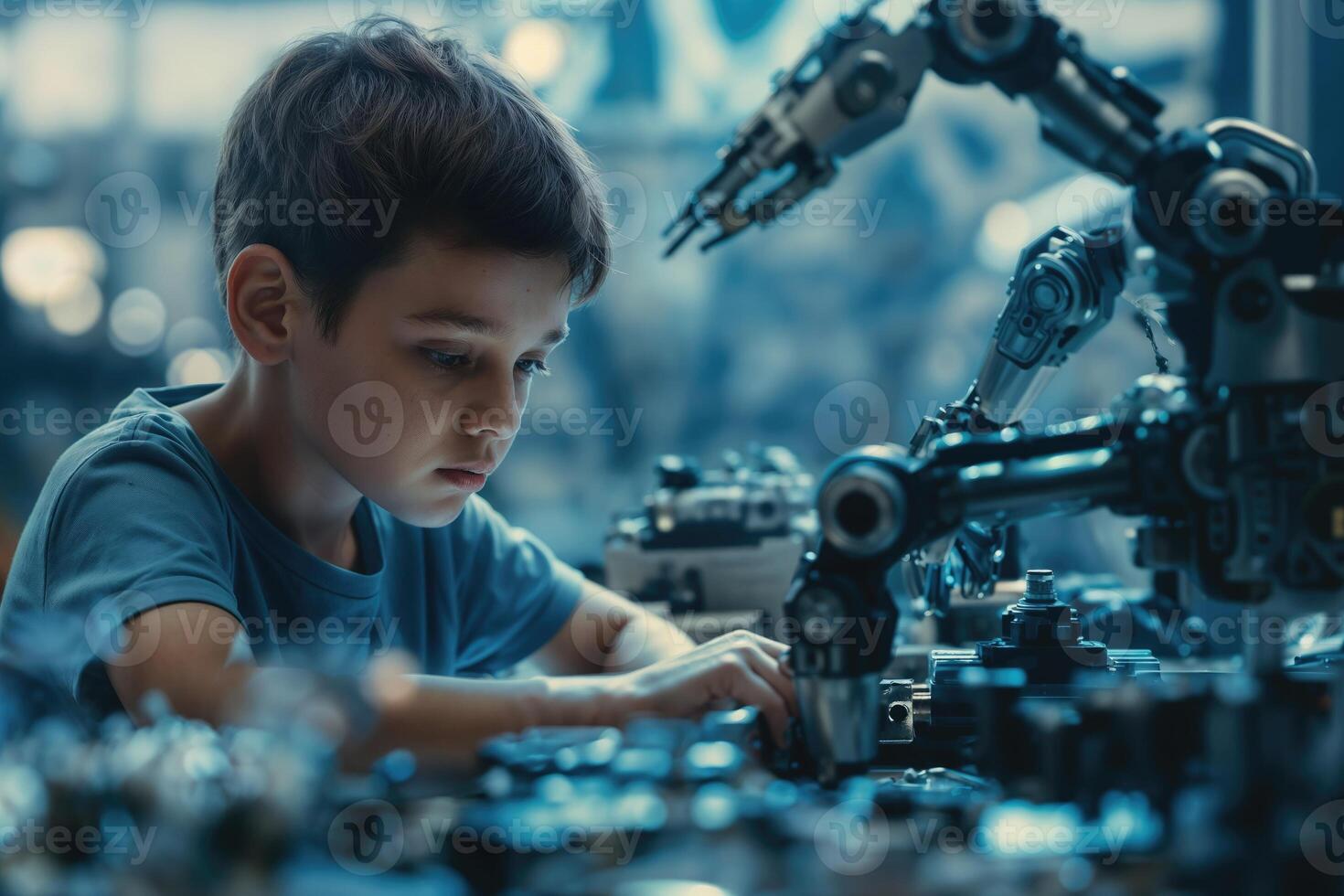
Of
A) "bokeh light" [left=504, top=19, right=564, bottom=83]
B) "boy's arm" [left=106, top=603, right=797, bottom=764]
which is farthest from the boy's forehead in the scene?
"bokeh light" [left=504, top=19, right=564, bottom=83]

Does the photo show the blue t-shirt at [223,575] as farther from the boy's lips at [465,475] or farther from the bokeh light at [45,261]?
the bokeh light at [45,261]

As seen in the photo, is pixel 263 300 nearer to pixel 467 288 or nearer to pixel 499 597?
pixel 467 288

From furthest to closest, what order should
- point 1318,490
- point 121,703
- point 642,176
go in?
1. point 642,176
2. point 121,703
3. point 1318,490

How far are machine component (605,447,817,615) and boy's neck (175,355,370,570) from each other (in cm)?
35

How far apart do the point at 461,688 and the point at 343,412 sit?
279mm

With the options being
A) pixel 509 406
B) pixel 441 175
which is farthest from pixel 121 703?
pixel 441 175

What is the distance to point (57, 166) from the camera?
274 centimetres

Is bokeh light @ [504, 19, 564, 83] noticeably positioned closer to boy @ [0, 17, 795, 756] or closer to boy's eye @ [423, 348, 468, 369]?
boy @ [0, 17, 795, 756]

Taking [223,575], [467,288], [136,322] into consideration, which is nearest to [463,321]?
[467,288]

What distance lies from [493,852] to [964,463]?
0.30 m

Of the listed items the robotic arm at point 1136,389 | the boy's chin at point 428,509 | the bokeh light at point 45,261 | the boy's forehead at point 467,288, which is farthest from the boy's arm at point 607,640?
the bokeh light at point 45,261

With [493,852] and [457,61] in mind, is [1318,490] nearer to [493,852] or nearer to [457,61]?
[493,852]

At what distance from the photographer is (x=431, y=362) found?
861 mm

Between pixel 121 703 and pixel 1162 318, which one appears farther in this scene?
pixel 121 703
